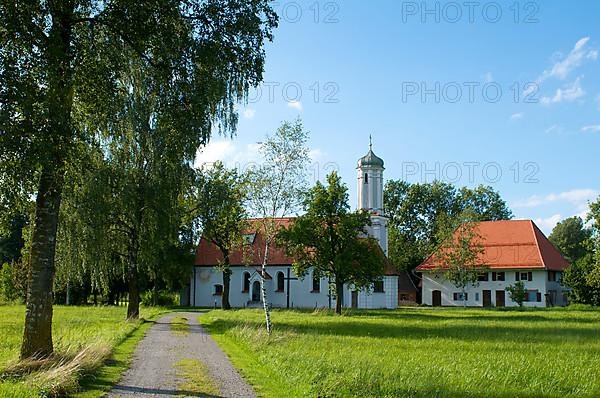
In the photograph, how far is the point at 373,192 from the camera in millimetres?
65875

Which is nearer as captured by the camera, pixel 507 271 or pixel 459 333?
pixel 459 333

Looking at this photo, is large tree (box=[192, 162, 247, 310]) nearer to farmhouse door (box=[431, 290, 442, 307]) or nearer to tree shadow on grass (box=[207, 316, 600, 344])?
tree shadow on grass (box=[207, 316, 600, 344])

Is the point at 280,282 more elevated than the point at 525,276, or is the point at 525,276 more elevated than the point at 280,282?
A: the point at 525,276

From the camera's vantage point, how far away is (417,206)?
3752 inches

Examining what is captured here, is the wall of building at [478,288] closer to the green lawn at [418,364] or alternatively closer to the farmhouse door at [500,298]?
the farmhouse door at [500,298]

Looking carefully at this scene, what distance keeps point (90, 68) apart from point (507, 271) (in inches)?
2466

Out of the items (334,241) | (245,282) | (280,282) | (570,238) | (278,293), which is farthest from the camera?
(570,238)

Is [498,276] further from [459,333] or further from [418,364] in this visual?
[418,364]

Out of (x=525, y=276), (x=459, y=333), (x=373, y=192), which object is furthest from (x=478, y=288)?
(x=459, y=333)

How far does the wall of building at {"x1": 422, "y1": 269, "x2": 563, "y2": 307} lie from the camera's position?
222 feet

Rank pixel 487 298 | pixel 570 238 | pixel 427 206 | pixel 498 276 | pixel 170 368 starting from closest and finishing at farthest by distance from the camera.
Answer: pixel 170 368 < pixel 498 276 < pixel 487 298 < pixel 427 206 < pixel 570 238

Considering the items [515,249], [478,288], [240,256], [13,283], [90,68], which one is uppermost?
[90,68]

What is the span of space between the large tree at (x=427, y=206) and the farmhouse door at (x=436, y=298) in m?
17.6

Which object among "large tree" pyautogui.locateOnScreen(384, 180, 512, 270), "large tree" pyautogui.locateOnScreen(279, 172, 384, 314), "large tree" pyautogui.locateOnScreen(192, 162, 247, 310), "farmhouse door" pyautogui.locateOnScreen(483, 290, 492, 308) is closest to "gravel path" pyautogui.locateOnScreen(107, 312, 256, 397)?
"large tree" pyautogui.locateOnScreen(192, 162, 247, 310)
